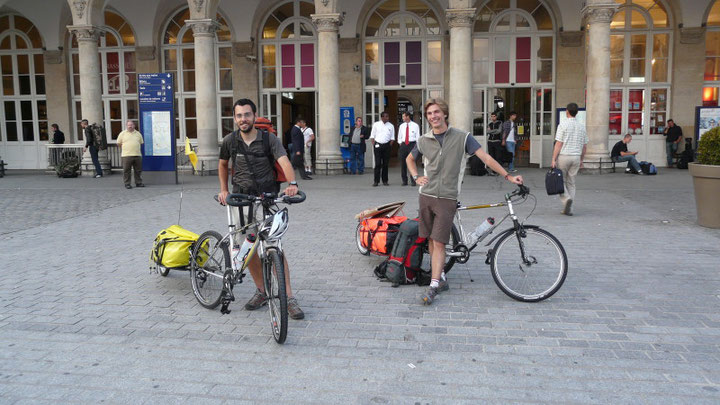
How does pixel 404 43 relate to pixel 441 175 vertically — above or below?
above

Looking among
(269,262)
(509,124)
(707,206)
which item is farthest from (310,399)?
(509,124)

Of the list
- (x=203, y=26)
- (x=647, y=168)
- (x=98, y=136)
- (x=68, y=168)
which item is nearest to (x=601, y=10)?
(x=647, y=168)

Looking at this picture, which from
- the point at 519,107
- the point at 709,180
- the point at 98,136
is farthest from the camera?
the point at 519,107

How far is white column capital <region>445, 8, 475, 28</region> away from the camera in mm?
16062

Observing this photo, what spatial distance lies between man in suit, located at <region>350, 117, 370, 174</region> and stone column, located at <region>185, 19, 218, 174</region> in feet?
14.0

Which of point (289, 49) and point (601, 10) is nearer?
point (601, 10)

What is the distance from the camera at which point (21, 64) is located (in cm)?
2252

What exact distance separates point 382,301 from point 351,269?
47.2 inches

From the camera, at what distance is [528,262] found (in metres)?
4.98

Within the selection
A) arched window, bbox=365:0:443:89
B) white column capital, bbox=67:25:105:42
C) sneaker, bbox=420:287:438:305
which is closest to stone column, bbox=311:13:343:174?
arched window, bbox=365:0:443:89

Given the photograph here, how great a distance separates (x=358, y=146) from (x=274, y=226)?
13354mm

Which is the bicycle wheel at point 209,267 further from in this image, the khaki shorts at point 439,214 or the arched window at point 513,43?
the arched window at point 513,43

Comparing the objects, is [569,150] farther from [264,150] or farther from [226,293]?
[226,293]

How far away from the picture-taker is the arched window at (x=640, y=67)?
61.4ft
